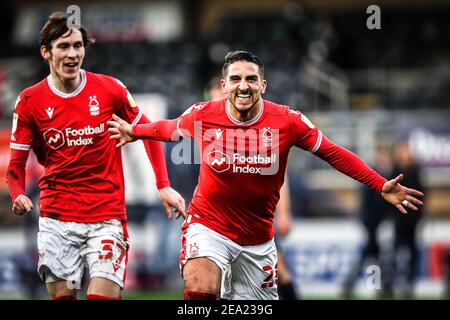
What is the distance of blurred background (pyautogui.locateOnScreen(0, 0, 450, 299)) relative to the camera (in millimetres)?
13531

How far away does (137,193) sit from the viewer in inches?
561

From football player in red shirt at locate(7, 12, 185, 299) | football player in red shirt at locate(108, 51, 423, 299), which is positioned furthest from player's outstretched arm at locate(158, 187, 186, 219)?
football player in red shirt at locate(108, 51, 423, 299)

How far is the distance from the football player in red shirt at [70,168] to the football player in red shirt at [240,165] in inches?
11.2

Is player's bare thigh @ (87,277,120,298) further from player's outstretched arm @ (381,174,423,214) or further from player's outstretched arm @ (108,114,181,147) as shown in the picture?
player's outstretched arm @ (381,174,423,214)

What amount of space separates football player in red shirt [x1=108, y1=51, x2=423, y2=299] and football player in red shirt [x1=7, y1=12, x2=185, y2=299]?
0.28 metres

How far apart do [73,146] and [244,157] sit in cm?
131

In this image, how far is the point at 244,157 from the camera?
256 inches

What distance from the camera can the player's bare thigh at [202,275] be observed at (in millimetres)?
6270

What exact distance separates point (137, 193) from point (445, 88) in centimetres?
813

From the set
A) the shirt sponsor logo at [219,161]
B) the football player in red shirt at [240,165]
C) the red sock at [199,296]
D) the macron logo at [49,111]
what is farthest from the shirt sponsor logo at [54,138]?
the red sock at [199,296]

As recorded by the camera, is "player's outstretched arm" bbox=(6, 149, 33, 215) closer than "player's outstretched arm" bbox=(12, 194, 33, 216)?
No

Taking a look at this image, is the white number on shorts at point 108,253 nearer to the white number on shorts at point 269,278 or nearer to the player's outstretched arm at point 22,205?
the player's outstretched arm at point 22,205
